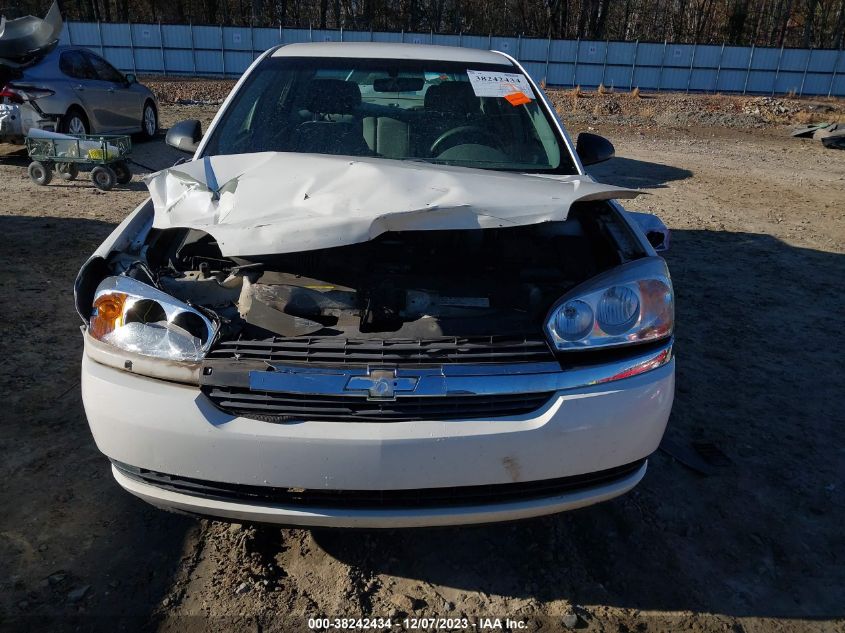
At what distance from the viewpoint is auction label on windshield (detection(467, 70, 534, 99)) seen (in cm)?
348

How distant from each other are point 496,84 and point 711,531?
7.87ft

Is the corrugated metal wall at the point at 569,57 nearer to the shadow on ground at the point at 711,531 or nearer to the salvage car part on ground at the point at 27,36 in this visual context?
the salvage car part on ground at the point at 27,36

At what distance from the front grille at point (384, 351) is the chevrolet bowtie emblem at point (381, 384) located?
0.18 ft

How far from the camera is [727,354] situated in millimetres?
3994

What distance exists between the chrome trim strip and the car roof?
7.80ft

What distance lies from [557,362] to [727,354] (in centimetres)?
246

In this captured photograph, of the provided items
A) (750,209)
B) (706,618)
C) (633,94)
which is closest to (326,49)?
(706,618)

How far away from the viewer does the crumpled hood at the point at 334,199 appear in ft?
6.84

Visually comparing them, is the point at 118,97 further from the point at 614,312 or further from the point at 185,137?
the point at 614,312

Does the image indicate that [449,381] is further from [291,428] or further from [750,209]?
[750,209]

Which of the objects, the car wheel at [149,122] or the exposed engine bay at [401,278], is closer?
the exposed engine bay at [401,278]

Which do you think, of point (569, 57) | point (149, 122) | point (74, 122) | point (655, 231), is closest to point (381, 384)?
point (655, 231)

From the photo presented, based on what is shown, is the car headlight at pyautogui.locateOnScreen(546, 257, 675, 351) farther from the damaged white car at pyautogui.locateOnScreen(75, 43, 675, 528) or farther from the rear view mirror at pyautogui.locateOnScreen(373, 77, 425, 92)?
the rear view mirror at pyautogui.locateOnScreen(373, 77, 425, 92)

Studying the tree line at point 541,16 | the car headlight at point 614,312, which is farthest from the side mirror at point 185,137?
the tree line at point 541,16
